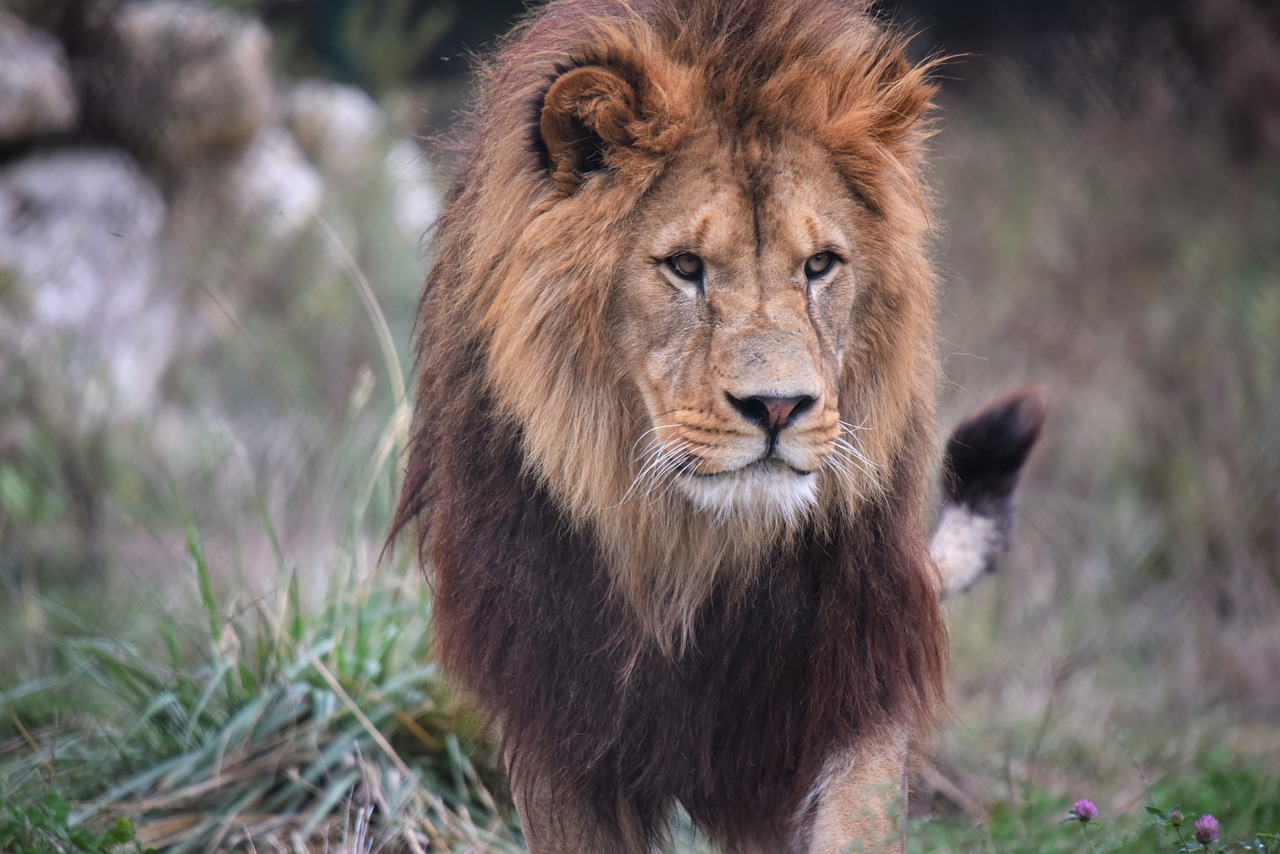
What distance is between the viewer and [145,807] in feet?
9.77

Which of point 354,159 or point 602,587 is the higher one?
point 602,587

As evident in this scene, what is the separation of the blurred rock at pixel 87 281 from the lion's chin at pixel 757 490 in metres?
4.02

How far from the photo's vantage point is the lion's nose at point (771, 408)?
2020 millimetres

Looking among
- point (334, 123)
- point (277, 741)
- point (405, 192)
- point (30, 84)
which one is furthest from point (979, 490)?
point (334, 123)

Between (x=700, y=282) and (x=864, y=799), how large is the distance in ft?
3.03

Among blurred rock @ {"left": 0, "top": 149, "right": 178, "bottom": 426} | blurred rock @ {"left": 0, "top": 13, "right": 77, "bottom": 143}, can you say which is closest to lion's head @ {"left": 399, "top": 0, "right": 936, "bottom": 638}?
blurred rock @ {"left": 0, "top": 149, "right": 178, "bottom": 426}

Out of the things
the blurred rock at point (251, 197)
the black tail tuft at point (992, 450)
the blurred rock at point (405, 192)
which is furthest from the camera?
the blurred rock at point (251, 197)

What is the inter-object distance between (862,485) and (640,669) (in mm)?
504

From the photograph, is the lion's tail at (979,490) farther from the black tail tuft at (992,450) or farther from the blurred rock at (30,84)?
the blurred rock at (30,84)

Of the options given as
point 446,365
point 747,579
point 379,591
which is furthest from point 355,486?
point 747,579

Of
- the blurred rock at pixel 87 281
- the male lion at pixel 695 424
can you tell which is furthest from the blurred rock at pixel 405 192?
the male lion at pixel 695 424

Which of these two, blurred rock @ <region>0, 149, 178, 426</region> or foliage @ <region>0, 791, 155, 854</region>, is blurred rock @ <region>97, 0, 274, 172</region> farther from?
foliage @ <region>0, 791, 155, 854</region>

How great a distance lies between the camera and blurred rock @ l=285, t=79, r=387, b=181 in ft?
22.6

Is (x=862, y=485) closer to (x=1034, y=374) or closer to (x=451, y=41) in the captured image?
(x=1034, y=374)
